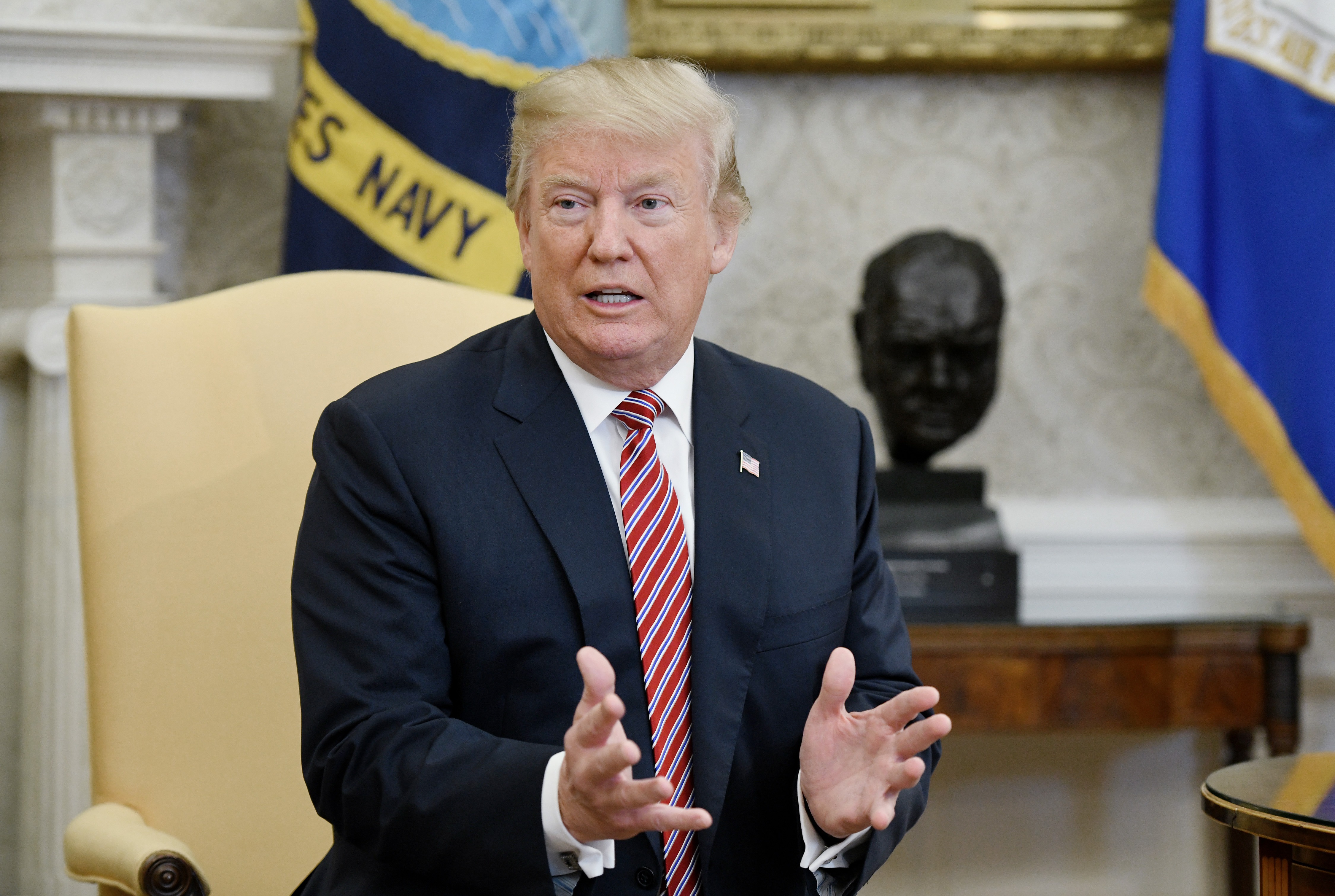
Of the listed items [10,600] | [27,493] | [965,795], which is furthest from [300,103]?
[965,795]

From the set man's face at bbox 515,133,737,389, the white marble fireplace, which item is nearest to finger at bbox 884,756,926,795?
man's face at bbox 515,133,737,389

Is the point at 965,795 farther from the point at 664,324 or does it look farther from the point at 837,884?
the point at 664,324

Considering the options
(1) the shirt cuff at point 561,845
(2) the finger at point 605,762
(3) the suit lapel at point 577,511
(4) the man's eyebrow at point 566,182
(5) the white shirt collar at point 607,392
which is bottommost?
(1) the shirt cuff at point 561,845

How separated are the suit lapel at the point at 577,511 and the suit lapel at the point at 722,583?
0.20 feet

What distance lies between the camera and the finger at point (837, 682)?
4.36 feet

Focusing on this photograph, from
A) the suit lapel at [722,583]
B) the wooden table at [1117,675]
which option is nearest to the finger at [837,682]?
the suit lapel at [722,583]

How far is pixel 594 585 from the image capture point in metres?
1.37

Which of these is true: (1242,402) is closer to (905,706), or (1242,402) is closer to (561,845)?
(905,706)

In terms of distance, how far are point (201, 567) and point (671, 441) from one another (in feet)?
2.40

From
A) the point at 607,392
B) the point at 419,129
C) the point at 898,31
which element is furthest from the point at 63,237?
the point at 898,31

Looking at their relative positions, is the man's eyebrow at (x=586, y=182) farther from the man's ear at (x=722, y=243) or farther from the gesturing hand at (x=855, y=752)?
the gesturing hand at (x=855, y=752)

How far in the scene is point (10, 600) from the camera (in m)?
2.84

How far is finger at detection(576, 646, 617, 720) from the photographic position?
1.10 metres

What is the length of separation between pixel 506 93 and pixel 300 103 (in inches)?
17.3
